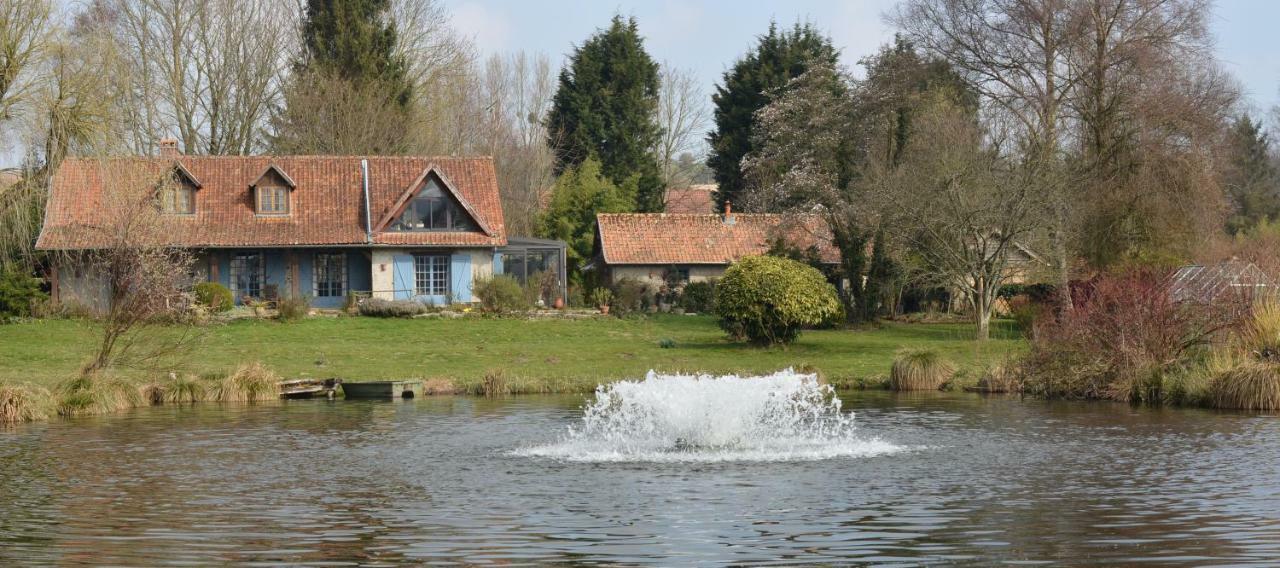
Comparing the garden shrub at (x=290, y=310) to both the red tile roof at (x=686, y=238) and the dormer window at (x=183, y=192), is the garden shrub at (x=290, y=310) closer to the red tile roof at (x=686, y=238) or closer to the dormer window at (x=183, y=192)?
the dormer window at (x=183, y=192)

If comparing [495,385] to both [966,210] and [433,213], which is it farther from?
[433,213]

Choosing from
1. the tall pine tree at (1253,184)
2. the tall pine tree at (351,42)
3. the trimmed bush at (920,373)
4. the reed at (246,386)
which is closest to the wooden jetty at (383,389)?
the reed at (246,386)

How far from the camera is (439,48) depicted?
6788 centimetres

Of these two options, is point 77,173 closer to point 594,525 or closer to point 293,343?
point 293,343

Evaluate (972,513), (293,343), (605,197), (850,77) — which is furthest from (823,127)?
(972,513)

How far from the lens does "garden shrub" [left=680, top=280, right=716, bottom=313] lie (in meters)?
53.8

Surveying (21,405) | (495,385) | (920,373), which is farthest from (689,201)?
(21,405)

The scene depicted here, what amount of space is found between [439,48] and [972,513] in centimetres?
5608

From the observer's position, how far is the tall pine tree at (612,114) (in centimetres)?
7456

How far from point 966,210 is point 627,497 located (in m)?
25.1

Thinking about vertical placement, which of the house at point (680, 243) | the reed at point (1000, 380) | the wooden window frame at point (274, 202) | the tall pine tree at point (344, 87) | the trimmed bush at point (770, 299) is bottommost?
the reed at point (1000, 380)

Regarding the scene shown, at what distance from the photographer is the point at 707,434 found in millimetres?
21188

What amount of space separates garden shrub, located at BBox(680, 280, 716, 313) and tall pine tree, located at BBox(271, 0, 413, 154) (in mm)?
17169

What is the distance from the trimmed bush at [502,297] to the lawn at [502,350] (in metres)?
1.41
